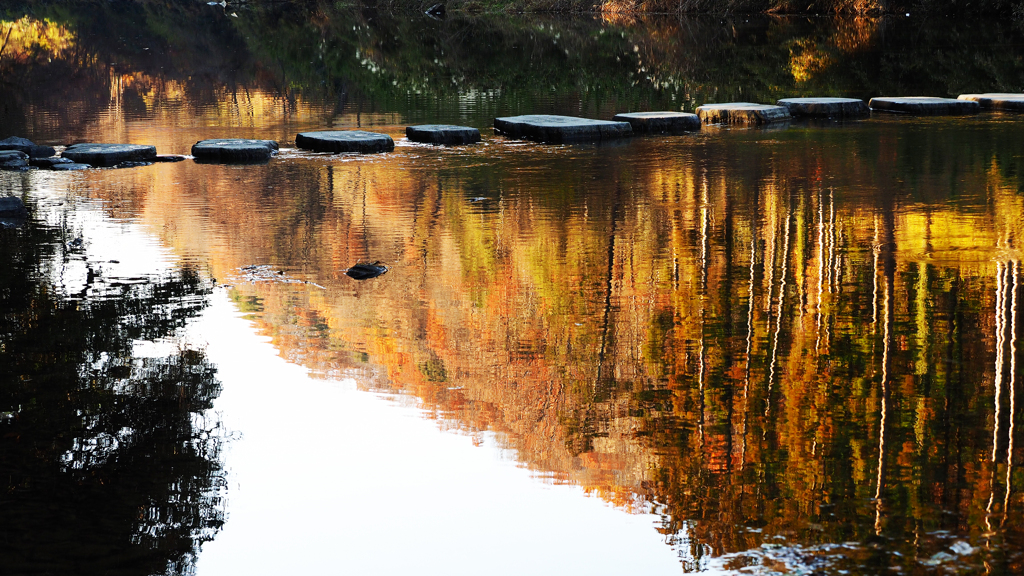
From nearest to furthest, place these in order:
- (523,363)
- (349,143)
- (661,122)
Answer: (523,363)
(349,143)
(661,122)

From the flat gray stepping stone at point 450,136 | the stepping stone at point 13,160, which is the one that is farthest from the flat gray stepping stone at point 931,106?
the stepping stone at point 13,160

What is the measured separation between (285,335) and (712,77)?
605 inches

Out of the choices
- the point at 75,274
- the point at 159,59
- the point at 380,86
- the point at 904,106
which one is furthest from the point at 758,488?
the point at 159,59

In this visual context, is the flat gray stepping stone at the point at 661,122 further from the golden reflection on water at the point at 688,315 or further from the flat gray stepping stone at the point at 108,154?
the flat gray stepping stone at the point at 108,154

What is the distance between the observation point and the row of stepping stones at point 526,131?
34.7 ft


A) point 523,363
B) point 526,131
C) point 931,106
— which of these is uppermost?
point 931,106

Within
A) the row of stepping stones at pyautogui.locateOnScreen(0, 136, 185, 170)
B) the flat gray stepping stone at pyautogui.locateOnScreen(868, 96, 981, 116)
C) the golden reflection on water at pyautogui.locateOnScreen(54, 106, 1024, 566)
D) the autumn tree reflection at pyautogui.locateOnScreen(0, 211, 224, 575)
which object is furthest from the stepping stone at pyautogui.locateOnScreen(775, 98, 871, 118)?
the autumn tree reflection at pyautogui.locateOnScreen(0, 211, 224, 575)

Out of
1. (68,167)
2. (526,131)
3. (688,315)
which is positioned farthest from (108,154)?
(688,315)

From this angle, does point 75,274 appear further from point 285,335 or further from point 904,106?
point 904,106

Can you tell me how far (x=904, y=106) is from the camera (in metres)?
13.3

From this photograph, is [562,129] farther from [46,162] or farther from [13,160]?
[13,160]

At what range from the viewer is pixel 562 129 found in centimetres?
1146

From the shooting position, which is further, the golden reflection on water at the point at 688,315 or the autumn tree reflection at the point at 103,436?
the golden reflection on water at the point at 688,315

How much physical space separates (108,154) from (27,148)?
1190 mm
